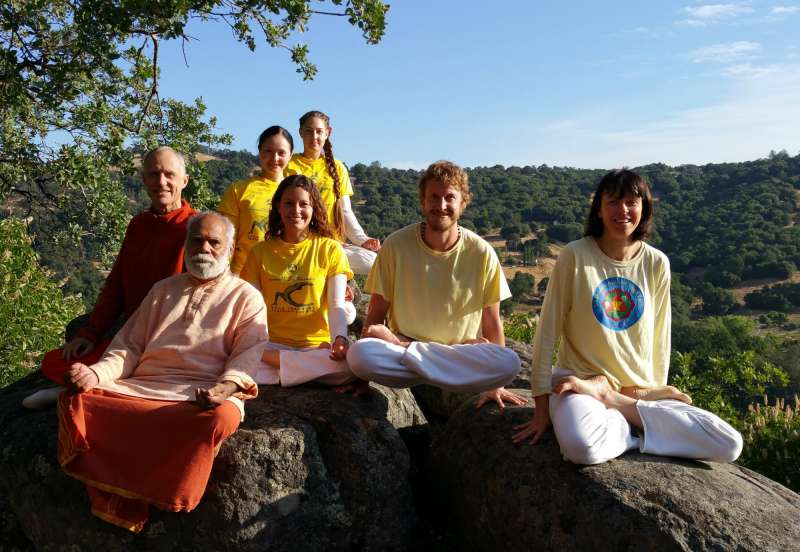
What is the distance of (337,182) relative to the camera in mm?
7043

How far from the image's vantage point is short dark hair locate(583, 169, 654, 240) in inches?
174

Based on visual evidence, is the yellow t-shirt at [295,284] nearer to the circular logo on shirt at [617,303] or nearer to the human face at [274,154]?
the human face at [274,154]

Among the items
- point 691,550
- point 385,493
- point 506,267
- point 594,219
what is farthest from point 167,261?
point 506,267

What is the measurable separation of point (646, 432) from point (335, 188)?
4.00 m

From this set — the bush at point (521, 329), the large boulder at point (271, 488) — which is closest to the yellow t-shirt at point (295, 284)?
the large boulder at point (271, 488)

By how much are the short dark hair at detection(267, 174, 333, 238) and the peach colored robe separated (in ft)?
3.01

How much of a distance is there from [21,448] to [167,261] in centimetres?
152

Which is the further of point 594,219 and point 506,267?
point 506,267

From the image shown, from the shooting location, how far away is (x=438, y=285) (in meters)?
5.03

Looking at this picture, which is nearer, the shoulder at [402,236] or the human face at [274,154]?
the shoulder at [402,236]

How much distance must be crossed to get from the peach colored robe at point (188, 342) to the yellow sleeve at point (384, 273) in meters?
1.00

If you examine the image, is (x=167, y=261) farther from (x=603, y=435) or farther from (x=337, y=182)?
(x=603, y=435)

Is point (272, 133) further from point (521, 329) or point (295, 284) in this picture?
point (521, 329)

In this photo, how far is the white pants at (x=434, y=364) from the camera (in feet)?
14.9
